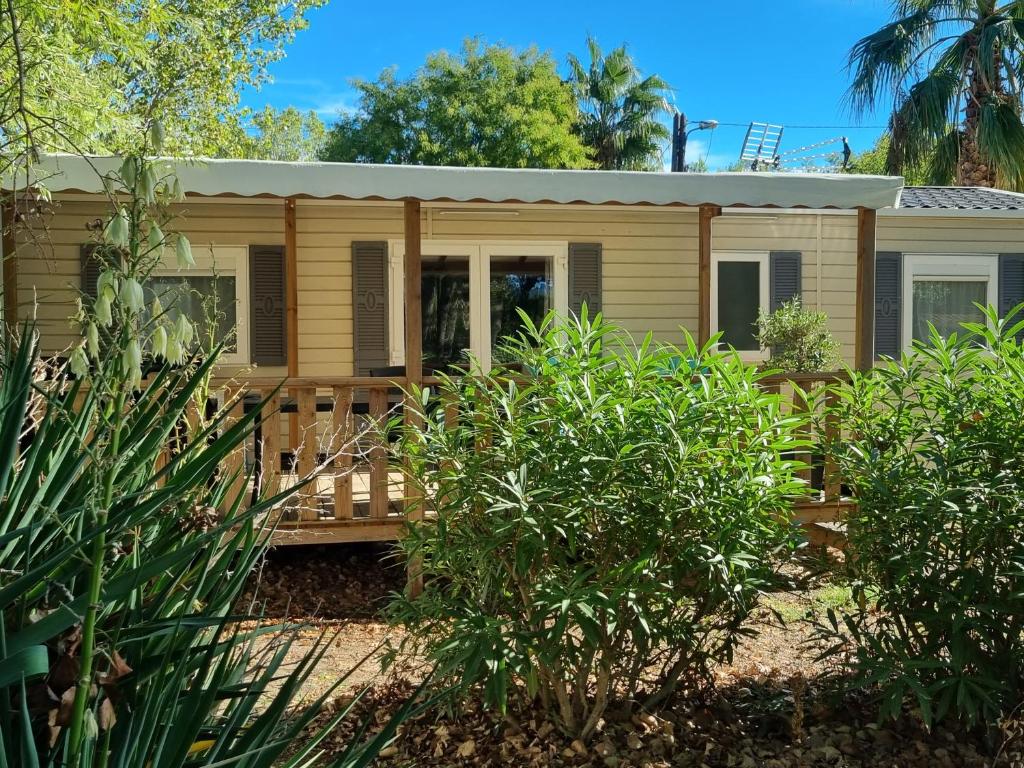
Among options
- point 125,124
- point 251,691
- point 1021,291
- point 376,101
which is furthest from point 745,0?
point 251,691

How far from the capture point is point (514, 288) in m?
9.41

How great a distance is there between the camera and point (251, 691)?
149cm

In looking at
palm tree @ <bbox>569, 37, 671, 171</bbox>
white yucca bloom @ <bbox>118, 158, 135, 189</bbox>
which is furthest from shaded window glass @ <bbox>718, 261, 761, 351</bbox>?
palm tree @ <bbox>569, 37, 671, 171</bbox>

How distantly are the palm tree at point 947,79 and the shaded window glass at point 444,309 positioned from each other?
25.8 feet

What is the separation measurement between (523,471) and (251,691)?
172 cm

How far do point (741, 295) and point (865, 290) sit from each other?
345cm

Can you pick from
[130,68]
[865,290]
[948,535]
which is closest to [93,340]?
[948,535]

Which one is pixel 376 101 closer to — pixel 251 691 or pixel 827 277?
pixel 827 277

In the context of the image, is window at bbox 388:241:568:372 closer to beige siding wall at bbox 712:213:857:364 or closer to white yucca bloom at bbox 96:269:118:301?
beige siding wall at bbox 712:213:857:364

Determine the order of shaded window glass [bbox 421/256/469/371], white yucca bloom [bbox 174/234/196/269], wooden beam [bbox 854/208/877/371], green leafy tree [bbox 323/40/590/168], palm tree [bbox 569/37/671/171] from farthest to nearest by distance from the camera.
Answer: palm tree [bbox 569/37/671/171] < green leafy tree [bbox 323/40/590/168] < shaded window glass [bbox 421/256/469/371] < wooden beam [bbox 854/208/877/371] < white yucca bloom [bbox 174/234/196/269]

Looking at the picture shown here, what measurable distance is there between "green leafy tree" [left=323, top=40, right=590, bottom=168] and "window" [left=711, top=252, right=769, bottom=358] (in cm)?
1516

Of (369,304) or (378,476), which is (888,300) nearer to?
(369,304)

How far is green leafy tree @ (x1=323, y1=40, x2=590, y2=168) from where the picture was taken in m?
24.7

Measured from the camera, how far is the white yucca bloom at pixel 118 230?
1.34 m
